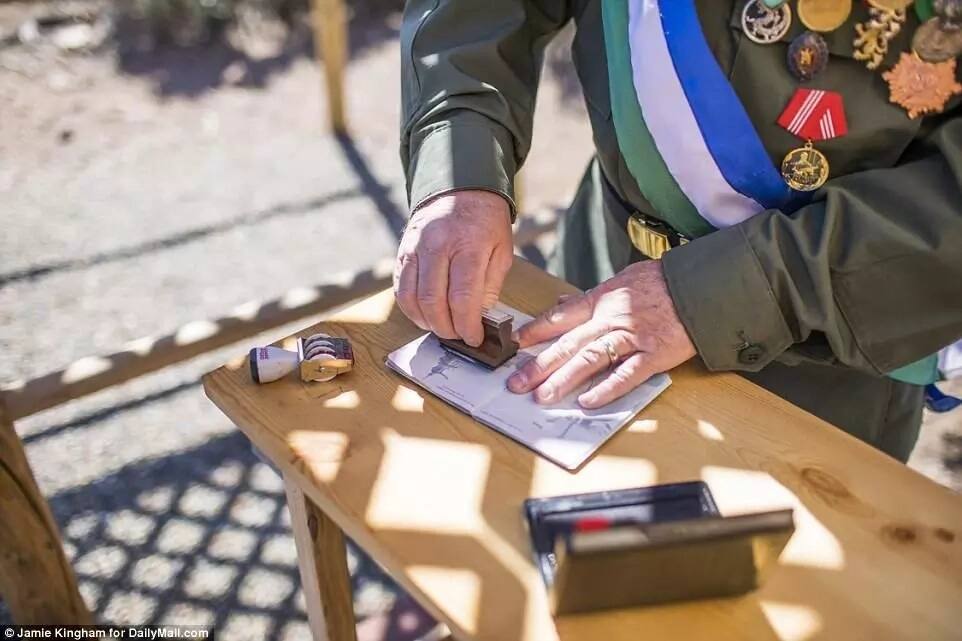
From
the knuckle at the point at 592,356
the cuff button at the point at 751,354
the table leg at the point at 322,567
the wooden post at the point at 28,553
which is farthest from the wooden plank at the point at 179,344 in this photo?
the cuff button at the point at 751,354

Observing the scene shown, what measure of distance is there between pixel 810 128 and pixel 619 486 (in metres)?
0.43

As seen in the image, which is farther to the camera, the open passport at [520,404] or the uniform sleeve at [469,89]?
the uniform sleeve at [469,89]

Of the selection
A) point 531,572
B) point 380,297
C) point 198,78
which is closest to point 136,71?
point 198,78

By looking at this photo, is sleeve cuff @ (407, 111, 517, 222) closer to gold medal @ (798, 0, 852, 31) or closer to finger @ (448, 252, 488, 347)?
finger @ (448, 252, 488, 347)

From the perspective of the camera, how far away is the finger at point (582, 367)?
0.88 metres

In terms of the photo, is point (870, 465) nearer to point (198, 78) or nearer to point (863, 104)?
point (863, 104)

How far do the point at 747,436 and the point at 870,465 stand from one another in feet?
0.38

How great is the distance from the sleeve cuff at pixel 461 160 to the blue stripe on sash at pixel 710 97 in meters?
0.23

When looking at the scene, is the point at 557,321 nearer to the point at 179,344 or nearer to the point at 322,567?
the point at 322,567

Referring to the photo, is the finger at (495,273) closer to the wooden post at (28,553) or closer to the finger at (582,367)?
the finger at (582,367)

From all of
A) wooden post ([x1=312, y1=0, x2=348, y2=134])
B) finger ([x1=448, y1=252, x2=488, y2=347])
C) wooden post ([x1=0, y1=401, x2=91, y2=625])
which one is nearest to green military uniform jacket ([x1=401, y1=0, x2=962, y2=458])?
finger ([x1=448, y1=252, x2=488, y2=347])

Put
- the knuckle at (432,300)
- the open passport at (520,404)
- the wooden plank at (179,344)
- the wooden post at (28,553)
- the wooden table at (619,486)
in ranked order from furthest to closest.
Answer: the wooden plank at (179,344) → the wooden post at (28,553) → the knuckle at (432,300) → the open passport at (520,404) → the wooden table at (619,486)

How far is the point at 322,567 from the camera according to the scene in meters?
1.06

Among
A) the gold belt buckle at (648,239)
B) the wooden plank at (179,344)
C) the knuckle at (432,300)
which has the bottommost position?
the wooden plank at (179,344)
